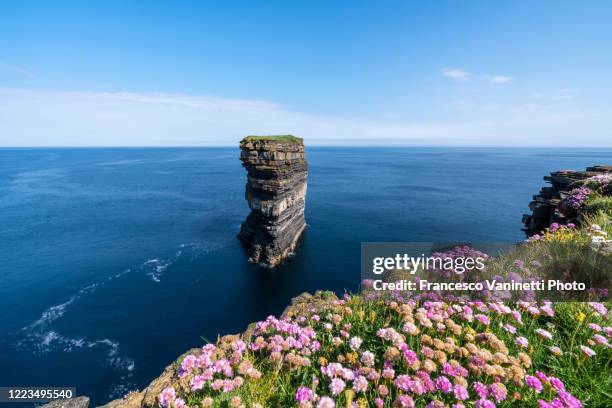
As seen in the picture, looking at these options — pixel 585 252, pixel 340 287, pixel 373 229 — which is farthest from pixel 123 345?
pixel 373 229

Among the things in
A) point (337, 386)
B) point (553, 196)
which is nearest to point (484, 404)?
point (337, 386)

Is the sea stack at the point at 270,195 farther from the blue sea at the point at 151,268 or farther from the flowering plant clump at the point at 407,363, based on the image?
the flowering plant clump at the point at 407,363

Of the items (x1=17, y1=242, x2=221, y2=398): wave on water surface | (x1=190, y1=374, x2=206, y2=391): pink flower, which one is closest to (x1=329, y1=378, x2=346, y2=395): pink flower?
(x1=190, y1=374, x2=206, y2=391): pink flower

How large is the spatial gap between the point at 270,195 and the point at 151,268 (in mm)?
18332

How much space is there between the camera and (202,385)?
3631mm

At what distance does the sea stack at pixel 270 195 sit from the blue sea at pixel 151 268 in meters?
2.46

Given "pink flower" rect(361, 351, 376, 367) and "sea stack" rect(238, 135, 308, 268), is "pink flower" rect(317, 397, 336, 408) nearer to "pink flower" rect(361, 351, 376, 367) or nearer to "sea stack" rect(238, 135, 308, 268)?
"pink flower" rect(361, 351, 376, 367)

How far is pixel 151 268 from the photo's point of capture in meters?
36.3

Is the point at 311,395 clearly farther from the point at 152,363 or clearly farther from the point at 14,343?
the point at 14,343

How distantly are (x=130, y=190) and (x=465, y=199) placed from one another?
97.5 metres

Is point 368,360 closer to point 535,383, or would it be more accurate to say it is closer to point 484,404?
Result: point 484,404

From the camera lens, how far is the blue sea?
22.6 metres

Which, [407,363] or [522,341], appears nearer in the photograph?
[407,363]

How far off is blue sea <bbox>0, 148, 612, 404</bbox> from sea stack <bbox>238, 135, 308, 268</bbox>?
246cm
